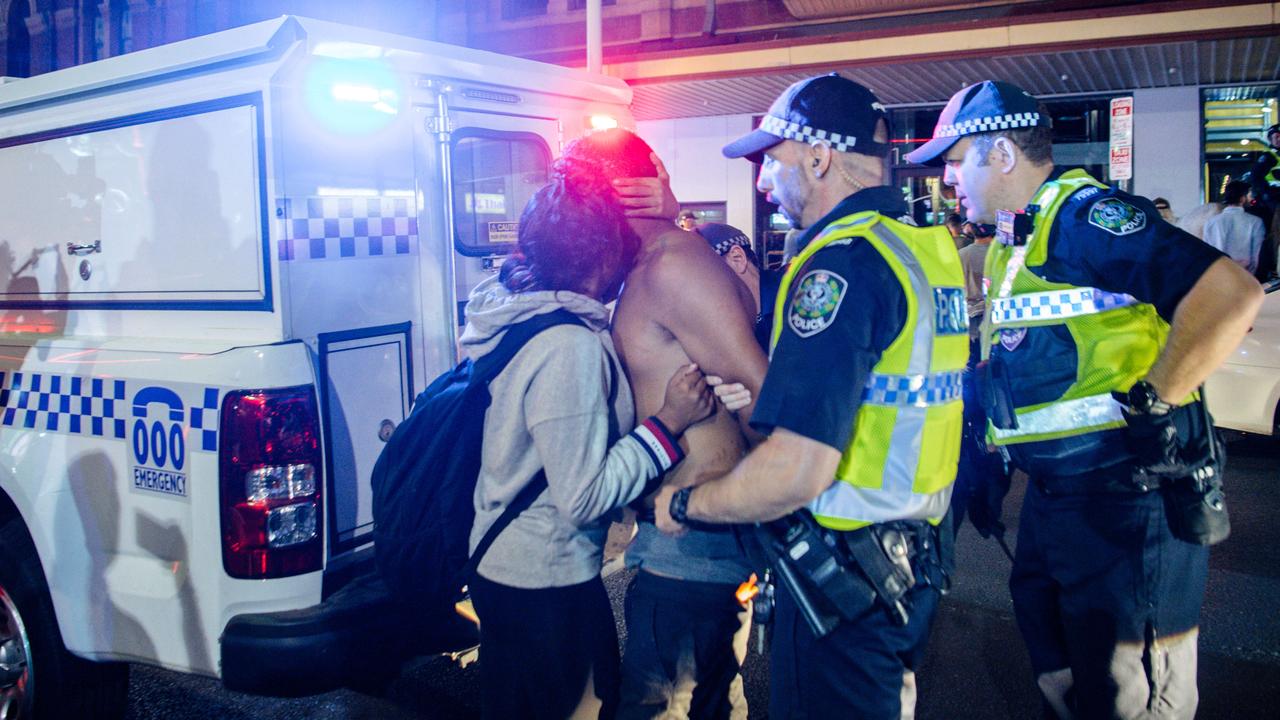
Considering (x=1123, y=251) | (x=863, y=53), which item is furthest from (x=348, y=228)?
(x=863, y=53)

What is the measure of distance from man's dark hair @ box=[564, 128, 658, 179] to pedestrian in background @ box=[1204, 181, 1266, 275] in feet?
30.5

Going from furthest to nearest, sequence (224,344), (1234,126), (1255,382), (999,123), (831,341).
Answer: (1234,126) < (1255,382) < (224,344) < (999,123) < (831,341)

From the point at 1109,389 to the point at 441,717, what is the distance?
2.65m

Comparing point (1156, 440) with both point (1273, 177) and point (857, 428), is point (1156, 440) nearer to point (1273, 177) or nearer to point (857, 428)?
point (857, 428)

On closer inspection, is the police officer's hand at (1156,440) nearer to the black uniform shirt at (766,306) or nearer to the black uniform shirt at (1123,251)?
the black uniform shirt at (1123,251)

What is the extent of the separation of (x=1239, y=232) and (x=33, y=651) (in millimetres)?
10771

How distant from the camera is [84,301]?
3.65m

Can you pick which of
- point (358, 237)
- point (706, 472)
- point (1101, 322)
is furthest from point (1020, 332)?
point (358, 237)

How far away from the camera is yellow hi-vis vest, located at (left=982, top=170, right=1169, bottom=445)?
258cm

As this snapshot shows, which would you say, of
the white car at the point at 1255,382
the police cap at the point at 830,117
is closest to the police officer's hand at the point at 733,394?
the police cap at the point at 830,117

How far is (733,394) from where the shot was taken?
227cm

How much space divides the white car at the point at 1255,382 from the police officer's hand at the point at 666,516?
652cm

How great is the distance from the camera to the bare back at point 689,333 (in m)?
2.32

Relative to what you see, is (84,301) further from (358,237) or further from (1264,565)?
(1264,565)
